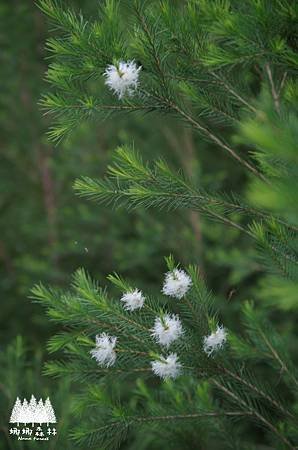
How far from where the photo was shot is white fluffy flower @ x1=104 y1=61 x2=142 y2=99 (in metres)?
1.58

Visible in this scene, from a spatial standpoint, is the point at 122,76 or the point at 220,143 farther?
the point at 220,143

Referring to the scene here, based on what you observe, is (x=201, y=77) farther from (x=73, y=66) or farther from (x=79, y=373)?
(x=79, y=373)

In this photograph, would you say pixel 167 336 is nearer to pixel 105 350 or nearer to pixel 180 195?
pixel 105 350

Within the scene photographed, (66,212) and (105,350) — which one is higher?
(66,212)

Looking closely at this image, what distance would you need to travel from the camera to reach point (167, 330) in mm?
1624

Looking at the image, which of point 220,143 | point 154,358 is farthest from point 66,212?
point 154,358

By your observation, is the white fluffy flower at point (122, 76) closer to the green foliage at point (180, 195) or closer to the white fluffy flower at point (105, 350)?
the green foliage at point (180, 195)

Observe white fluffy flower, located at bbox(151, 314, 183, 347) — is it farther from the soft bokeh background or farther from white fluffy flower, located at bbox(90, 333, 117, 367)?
the soft bokeh background

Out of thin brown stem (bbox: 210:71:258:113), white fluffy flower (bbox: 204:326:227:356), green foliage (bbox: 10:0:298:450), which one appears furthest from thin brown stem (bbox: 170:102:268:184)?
white fluffy flower (bbox: 204:326:227:356)

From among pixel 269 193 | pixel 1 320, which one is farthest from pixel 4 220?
pixel 269 193

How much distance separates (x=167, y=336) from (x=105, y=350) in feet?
0.63

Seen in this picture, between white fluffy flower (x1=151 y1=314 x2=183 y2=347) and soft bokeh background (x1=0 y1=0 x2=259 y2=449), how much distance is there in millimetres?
2339

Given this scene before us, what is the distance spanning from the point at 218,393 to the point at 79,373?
0.45 meters

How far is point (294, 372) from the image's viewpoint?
1.75 meters
